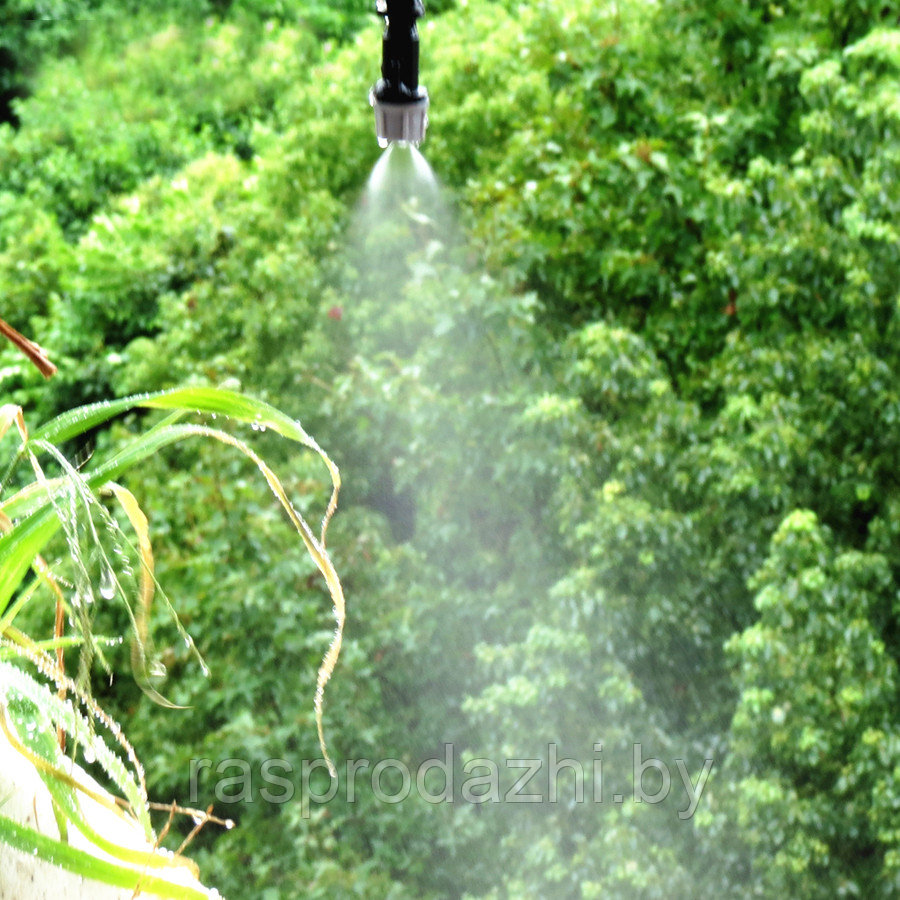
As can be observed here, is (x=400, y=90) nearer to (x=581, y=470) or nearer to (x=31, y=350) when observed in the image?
(x=31, y=350)

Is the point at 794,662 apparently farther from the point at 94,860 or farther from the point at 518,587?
the point at 94,860

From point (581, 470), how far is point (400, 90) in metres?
1.63

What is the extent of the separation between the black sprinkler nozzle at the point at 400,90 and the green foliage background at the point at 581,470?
1491 millimetres

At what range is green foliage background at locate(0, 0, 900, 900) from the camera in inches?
99.4

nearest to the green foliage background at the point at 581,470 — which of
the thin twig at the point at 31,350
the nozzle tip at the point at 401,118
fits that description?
the nozzle tip at the point at 401,118

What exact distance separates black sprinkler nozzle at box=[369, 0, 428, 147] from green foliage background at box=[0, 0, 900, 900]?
149cm

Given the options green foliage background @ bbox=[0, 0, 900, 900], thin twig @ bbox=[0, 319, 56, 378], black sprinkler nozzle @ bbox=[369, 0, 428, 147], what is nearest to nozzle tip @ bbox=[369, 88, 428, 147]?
black sprinkler nozzle @ bbox=[369, 0, 428, 147]

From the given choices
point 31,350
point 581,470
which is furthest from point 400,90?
point 581,470

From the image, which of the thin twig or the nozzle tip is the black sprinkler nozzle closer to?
the nozzle tip

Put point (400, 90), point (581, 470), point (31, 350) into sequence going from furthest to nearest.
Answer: point (581, 470), point (400, 90), point (31, 350)

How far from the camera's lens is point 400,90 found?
1153 mm

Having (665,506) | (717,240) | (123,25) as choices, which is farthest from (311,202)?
(123,25)

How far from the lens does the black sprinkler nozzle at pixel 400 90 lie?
1.10m

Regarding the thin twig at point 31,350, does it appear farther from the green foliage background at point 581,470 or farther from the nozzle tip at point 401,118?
the green foliage background at point 581,470
